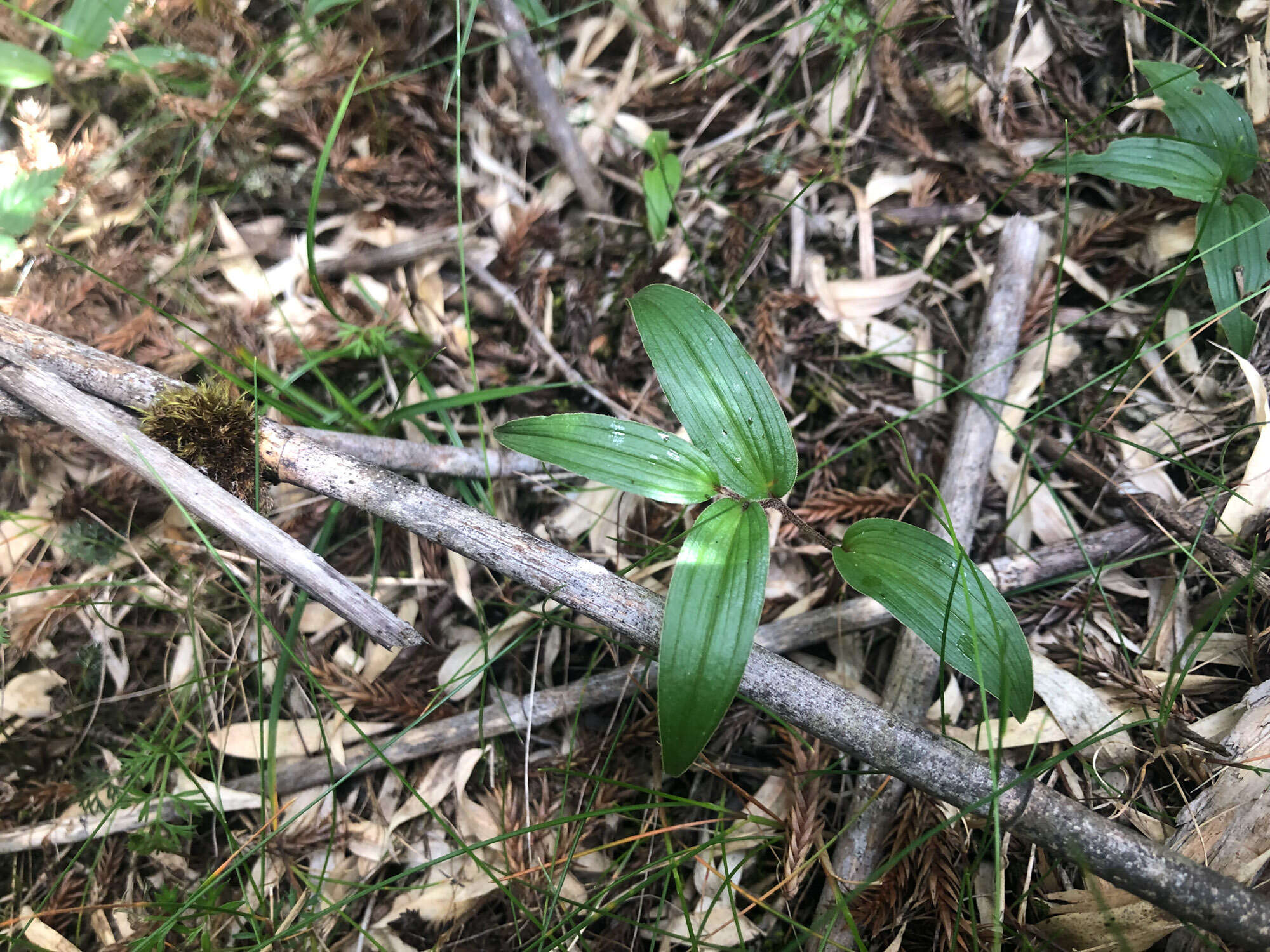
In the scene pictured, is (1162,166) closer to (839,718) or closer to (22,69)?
(839,718)

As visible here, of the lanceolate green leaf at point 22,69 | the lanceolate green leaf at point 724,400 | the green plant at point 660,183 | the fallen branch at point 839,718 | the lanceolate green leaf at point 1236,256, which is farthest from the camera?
the lanceolate green leaf at point 22,69

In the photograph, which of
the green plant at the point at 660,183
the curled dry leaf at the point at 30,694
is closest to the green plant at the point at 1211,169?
the green plant at the point at 660,183

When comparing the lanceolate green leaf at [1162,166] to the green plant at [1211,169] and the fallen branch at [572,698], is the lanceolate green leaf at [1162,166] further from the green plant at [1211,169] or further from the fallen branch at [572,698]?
the fallen branch at [572,698]

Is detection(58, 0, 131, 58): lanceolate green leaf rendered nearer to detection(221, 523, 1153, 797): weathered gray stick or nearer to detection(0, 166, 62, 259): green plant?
detection(0, 166, 62, 259): green plant

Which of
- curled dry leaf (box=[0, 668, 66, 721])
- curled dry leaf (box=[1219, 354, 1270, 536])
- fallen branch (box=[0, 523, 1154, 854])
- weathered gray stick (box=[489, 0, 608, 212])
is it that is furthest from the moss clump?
curled dry leaf (box=[1219, 354, 1270, 536])

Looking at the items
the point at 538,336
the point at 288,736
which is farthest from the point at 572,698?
the point at 538,336

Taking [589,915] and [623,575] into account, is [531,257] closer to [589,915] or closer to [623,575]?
[623,575]
